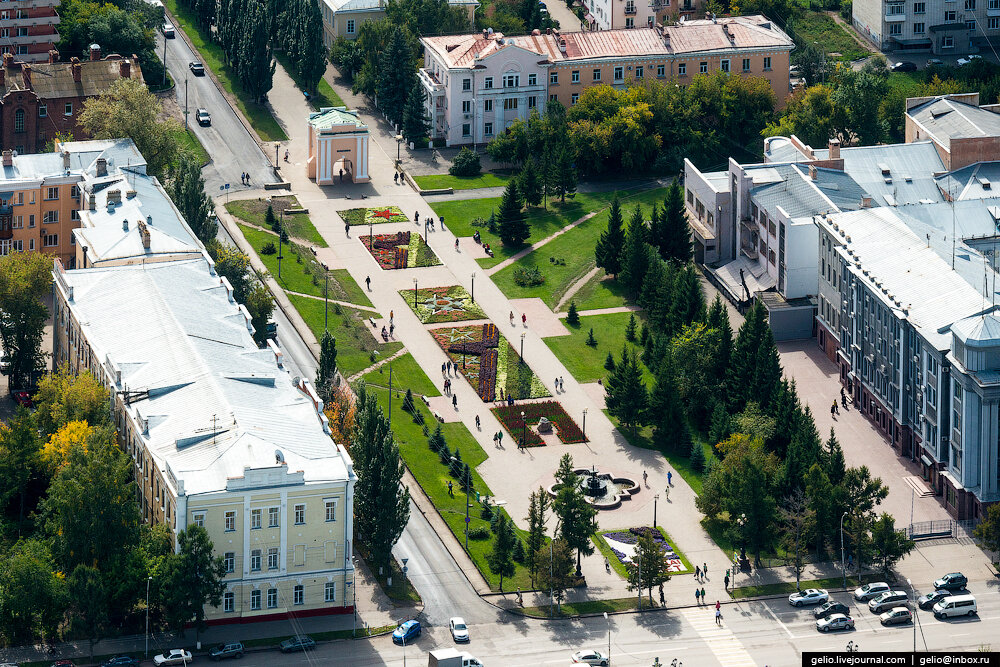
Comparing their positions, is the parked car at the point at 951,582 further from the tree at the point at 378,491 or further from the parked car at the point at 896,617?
the tree at the point at 378,491

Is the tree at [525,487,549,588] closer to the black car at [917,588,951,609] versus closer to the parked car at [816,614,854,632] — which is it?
the parked car at [816,614,854,632]

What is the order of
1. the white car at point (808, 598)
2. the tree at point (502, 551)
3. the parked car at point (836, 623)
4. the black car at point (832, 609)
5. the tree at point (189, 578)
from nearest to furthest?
the tree at point (189, 578)
the parked car at point (836, 623)
the black car at point (832, 609)
the white car at point (808, 598)
the tree at point (502, 551)

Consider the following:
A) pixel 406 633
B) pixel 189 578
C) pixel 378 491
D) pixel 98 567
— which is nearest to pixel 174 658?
pixel 189 578

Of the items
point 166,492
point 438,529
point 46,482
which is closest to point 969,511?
point 438,529

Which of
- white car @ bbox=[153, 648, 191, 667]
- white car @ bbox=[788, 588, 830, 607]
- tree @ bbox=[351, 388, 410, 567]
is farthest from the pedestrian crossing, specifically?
white car @ bbox=[153, 648, 191, 667]

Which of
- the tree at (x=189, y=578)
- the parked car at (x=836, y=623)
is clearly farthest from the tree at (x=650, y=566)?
the tree at (x=189, y=578)

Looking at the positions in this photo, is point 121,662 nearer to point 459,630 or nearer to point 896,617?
point 459,630
